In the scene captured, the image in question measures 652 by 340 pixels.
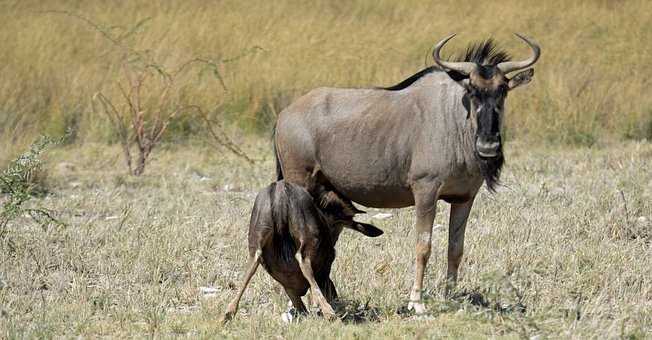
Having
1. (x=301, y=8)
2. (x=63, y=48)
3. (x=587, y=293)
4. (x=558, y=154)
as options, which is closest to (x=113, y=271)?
(x=587, y=293)

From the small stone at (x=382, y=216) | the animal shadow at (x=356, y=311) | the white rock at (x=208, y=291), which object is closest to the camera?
the animal shadow at (x=356, y=311)

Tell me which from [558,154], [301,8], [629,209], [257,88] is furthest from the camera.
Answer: [301,8]

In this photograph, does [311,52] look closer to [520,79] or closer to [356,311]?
[520,79]

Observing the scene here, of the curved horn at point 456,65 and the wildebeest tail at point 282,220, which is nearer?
the wildebeest tail at point 282,220

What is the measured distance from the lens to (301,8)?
19.2 meters

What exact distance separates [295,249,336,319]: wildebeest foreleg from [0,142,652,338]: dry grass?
0.08 m

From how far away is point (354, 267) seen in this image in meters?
7.35

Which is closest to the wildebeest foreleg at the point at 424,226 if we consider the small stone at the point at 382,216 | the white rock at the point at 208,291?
the white rock at the point at 208,291

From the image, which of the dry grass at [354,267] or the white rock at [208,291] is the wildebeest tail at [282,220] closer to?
the dry grass at [354,267]

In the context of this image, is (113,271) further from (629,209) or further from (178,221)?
(629,209)

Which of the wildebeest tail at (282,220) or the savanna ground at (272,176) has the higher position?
the wildebeest tail at (282,220)

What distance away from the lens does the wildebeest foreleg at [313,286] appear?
614 centimetres

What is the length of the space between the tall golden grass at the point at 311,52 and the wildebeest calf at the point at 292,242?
6.65m

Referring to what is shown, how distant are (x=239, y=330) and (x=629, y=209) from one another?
13.7 ft
